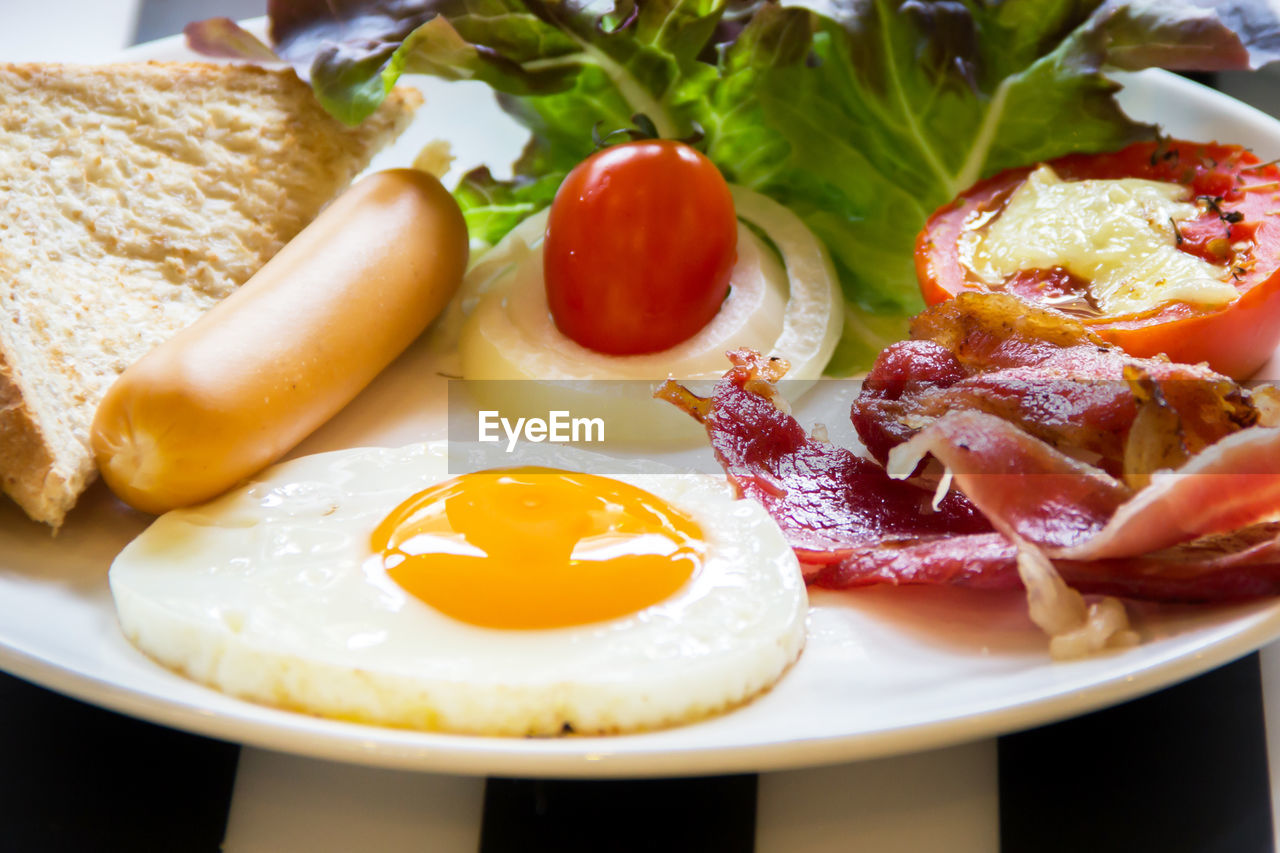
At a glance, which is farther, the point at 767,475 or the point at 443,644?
the point at 767,475

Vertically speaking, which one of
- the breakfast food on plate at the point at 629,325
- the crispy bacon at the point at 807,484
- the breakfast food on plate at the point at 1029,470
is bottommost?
the breakfast food on plate at the point at 629,325

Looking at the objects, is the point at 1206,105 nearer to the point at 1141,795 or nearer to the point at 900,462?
the point at 900,462

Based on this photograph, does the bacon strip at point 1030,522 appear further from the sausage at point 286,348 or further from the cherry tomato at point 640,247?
the sausage at point 286,348

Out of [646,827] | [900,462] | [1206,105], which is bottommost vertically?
[646,827]

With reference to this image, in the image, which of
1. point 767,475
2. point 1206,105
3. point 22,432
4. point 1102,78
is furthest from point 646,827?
point 1206,105

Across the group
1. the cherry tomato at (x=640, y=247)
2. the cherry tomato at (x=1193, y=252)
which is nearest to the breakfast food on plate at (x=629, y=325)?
the cherry tomato at (x=640, y=247)

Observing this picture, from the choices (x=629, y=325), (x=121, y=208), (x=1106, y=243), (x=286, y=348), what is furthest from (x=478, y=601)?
(x=1106, y=243)

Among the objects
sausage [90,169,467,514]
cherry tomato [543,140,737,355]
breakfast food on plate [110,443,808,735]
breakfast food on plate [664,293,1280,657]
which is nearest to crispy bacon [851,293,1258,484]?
breakfast food on plate [664,293,1280,657]

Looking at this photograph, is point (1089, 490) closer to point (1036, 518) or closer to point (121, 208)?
point (1036, 518)
